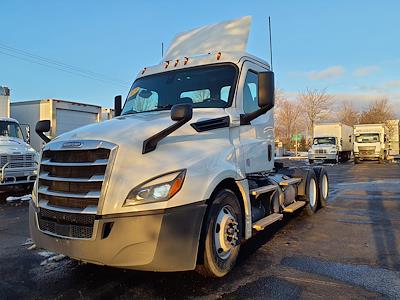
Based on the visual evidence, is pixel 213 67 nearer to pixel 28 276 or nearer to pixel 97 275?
pixel 97 275

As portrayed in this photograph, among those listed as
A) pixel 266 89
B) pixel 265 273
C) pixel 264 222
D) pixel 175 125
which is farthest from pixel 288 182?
pixel 175 125

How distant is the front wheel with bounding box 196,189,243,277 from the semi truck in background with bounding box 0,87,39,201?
861 centimetres

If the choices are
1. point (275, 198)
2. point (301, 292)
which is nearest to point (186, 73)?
point (275, 198)

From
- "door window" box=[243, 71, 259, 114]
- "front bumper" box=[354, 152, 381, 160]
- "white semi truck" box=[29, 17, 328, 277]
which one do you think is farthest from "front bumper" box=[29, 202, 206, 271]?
"front bumper" box=[354, 152, 381, 160]

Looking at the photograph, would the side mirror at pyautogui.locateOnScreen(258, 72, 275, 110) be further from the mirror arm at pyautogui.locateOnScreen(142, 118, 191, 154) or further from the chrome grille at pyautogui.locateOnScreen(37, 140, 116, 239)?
the chrome grille at pyautogui.locateOnScreen(37, 140, 116, 239)

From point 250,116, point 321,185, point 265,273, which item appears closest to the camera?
point 265,273

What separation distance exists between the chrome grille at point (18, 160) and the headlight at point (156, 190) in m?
8.88

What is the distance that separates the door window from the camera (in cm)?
537

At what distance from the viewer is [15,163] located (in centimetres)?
1122

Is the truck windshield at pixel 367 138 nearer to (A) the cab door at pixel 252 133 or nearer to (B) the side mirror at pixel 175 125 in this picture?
(A) the cab door at pixel 252 133

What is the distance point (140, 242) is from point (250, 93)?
9.48 ft

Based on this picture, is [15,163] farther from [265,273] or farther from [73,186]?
[265,273]

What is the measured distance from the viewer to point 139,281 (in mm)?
4277

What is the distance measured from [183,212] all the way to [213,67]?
2.56 meters
